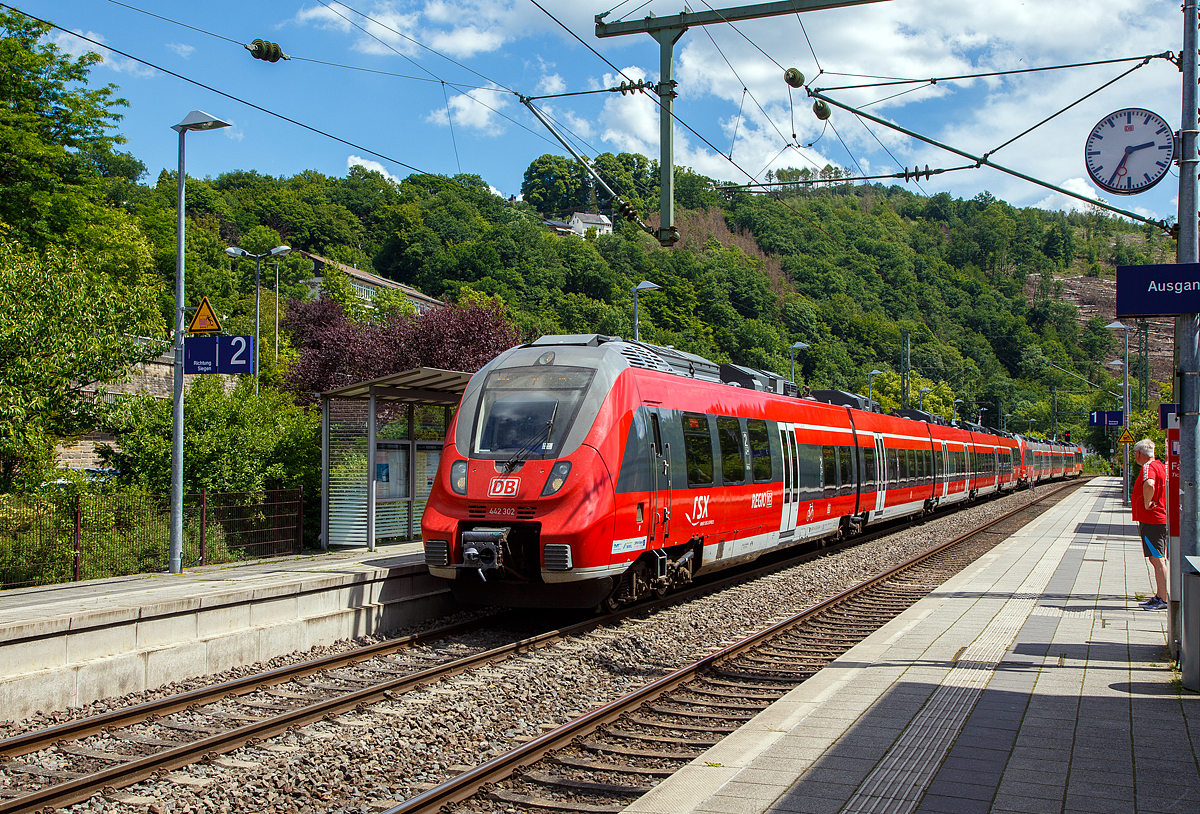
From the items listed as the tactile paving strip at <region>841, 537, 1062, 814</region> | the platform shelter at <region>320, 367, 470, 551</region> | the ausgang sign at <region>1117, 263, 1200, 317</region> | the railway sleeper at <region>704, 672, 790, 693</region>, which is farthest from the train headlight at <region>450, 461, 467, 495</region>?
the ausgang sign at <region>1117, 263, 1200, 317</region>

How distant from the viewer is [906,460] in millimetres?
25578

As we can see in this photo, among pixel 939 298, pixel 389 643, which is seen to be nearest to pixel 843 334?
pixel 939 298

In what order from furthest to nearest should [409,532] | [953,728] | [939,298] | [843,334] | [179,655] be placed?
[939,298]
[843,334]
[409,532]
[179,655]
[953,728]

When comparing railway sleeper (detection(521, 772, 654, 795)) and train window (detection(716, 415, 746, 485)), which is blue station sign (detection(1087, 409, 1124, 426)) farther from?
railway sleeper (detection(521, 772, 654, 795))

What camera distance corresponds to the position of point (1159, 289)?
777 cm

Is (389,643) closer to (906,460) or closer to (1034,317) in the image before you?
(906,460)

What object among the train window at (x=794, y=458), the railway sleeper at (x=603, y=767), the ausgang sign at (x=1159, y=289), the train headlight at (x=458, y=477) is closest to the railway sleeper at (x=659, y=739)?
the railway sleeper at (x=603, y=767)

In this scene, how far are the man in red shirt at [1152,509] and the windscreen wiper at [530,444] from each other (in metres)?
6.51

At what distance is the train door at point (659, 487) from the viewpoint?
11148mm

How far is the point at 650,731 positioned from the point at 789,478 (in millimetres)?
9607

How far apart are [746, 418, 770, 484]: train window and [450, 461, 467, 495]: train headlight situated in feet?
17.7

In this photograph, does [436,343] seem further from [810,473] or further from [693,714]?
[693,714]

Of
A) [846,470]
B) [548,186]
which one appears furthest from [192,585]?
Result: [548,186]

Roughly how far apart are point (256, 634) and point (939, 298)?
122 m
